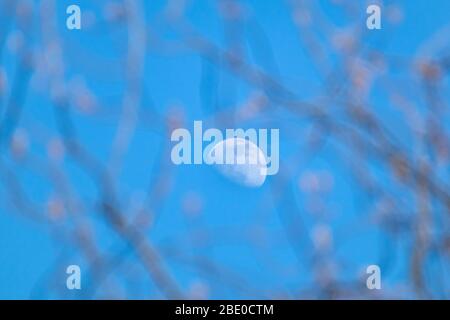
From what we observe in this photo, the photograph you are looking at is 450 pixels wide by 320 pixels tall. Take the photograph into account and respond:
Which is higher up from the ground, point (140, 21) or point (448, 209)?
point (140, 21)

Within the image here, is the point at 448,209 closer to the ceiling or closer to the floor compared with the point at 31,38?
closer to the floor

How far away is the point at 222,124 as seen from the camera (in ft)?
3.69

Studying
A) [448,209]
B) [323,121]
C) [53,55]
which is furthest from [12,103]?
[448,209]

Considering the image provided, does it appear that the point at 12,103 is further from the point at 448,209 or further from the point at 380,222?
the point at 448,209

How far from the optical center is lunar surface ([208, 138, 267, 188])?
112cm

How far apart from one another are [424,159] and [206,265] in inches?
16.3

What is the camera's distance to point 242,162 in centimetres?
113

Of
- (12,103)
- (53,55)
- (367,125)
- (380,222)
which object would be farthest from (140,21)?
(380,222)

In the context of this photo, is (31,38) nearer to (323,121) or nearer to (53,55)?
(53,55)

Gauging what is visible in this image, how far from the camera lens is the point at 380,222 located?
3.58 ft

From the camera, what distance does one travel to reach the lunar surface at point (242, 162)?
112 cm
